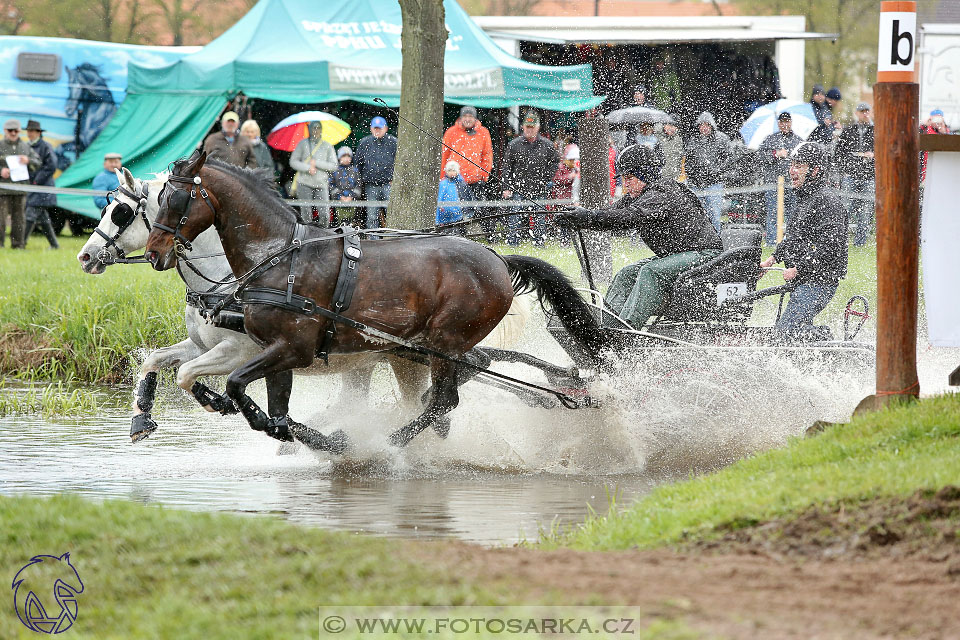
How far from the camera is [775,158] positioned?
17359 mm

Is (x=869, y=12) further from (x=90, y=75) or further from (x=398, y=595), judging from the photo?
(x=398, y=595)

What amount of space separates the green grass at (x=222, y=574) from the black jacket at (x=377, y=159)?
13950 millimetres

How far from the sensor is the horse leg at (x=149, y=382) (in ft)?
26.4

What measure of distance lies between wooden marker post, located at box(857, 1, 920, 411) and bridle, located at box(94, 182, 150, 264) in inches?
183

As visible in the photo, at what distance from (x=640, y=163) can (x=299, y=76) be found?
12.5 meters

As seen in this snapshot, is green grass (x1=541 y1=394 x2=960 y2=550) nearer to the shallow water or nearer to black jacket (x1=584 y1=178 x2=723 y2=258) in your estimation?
the shallow water

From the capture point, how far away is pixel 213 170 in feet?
25.6

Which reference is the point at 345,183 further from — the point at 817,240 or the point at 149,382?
the point at 149,382

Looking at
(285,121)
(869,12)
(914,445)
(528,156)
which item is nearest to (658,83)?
(528,156)

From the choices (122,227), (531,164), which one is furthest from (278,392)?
(531,164)

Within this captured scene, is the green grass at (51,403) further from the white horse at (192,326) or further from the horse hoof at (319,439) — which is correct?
the horse hoof at (319,439)

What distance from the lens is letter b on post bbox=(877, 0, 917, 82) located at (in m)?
6.57

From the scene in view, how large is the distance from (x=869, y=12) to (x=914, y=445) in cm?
3017

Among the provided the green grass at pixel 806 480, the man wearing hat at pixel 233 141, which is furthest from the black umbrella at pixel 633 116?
the green grass at pixel 806 480
